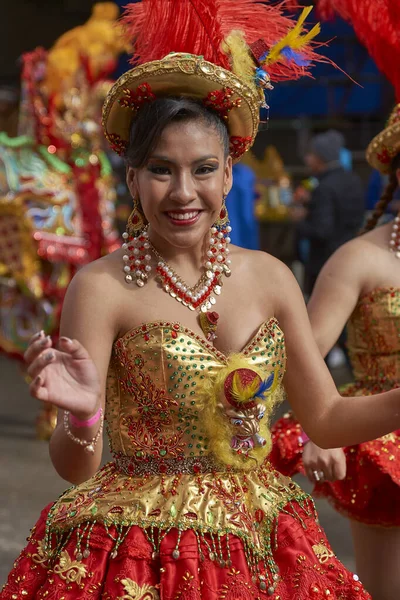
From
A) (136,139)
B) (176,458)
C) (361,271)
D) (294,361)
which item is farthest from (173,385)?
(361,271)

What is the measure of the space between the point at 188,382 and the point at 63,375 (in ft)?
1.22

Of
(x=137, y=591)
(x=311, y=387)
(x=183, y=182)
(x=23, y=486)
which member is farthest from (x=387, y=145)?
Answer: (x=23, y=486)

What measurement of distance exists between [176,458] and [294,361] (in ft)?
1.20

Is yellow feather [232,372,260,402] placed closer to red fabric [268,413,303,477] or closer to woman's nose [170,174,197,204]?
woman's nose [170,174,197,204]

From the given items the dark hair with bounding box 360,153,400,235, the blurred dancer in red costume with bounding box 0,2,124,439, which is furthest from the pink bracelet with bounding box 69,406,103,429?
the blurred dancer in red costume with bounding box 0,2,124,439

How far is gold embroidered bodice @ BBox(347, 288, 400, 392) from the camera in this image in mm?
2939

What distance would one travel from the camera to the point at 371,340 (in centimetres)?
301

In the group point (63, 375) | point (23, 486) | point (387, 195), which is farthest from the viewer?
point (23, 486)

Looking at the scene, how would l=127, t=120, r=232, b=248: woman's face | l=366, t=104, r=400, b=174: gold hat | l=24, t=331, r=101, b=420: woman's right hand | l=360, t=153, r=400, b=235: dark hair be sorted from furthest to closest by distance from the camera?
l=360, t=153, r=400, b=235: dark hair
l=366, t=104, r=400, b=174: gold hat
l=127, t=120, r=232, b=248: woman's face
l=24, t=331, r=101, b=420: woman's right hand

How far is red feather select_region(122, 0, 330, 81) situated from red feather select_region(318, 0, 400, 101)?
61 cm

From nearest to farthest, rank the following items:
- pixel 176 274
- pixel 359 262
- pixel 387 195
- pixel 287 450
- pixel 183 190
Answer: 1. pixel 183 190
2. pixel 176 274
3. pixel 287 450
4. pixel 359 262
5. pixel 387 195

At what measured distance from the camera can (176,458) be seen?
2.08 meters

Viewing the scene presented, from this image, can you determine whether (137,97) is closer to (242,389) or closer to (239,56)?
(239,56)

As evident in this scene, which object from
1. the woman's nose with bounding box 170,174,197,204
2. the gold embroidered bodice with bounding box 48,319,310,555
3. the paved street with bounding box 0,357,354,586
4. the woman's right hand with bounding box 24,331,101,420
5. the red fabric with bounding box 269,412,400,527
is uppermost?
the woman's nose with bounding box 170,174,197,204
